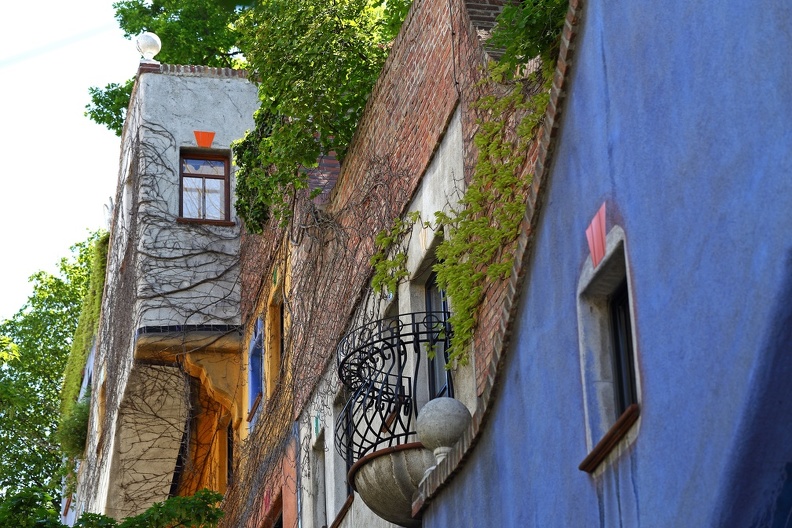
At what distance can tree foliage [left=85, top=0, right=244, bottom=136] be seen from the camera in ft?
112

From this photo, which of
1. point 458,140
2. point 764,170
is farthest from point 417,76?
point 764,170

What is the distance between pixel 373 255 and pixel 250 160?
595 centimetres

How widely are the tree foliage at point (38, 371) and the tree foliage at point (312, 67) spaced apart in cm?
2145

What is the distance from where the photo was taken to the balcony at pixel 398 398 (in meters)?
10.1

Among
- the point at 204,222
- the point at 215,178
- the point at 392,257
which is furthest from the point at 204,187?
the point at 392,257

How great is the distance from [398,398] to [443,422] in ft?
5.44

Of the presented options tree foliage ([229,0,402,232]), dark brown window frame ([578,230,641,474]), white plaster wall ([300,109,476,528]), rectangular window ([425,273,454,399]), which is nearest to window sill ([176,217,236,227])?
tree foliage ([229,0,402,232])

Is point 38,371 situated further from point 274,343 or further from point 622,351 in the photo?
point 622,351

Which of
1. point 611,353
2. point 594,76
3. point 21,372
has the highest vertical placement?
point 21,372

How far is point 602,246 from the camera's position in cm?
665

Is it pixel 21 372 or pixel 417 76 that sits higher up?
pixel 21 372

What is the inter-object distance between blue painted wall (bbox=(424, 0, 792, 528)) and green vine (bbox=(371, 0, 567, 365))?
2.17 m

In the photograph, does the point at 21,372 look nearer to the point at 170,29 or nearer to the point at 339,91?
the point at 170,29

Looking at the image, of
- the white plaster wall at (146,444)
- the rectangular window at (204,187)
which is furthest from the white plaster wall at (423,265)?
the white plaster wall at (146,444)
